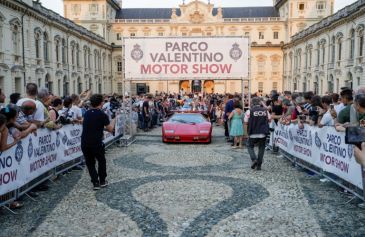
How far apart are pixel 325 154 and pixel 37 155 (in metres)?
5.90

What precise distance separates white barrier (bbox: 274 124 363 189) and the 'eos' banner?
4.69 m

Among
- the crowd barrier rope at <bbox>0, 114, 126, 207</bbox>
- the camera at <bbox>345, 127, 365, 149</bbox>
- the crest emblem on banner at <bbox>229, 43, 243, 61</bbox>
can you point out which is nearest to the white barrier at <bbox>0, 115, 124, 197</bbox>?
the crowd barrier rope at <bbox>0, 114, 126, 207</bbox>

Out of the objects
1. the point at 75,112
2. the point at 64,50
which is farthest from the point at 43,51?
the point at 75,112

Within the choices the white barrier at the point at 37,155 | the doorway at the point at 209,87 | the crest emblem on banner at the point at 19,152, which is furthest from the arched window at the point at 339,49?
the crest emblem on banner at the point at 19,152

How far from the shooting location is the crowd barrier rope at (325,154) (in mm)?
6449

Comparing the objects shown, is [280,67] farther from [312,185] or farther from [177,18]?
[312,185]

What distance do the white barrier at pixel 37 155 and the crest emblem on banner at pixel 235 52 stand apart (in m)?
7.04

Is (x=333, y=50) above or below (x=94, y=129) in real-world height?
above

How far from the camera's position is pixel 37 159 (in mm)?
7203

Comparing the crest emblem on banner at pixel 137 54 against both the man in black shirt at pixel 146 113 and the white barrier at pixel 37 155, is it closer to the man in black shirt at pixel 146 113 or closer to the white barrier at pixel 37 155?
the man in black shirt at pixel 146 113

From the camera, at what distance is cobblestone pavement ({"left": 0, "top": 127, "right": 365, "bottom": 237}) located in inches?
207

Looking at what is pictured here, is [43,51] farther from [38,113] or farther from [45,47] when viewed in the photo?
[38,113]

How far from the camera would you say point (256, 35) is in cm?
7375

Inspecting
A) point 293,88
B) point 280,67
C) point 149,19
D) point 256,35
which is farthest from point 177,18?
point 293,88
